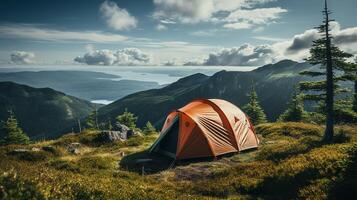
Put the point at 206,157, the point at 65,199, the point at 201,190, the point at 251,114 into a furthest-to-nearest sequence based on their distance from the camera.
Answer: the point at 251,114, the point at 206,157, the point at 201,190, the point at 65,199

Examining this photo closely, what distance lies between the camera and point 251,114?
60.0 meters

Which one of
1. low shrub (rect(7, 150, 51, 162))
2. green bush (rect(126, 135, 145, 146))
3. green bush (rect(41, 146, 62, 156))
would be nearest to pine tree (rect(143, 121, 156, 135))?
green bush (rect(126, 135, 145, 146))

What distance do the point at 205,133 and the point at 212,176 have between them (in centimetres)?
563

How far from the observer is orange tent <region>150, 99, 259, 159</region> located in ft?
79.0

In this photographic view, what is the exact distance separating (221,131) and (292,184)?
1170cm

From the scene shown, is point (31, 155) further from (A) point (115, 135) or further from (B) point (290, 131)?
(B) point (290, 131)

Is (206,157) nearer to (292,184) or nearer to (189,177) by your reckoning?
(189,177)

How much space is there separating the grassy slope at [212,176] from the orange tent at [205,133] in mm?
1242

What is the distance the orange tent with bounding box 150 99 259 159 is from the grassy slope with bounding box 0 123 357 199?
4.08 ft

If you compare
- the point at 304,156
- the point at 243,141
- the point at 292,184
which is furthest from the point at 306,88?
the point at 292,184

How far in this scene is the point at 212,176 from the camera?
19031 millimetres

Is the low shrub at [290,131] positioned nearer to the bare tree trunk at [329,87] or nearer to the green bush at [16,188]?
the bare tree trunk at [329,87]

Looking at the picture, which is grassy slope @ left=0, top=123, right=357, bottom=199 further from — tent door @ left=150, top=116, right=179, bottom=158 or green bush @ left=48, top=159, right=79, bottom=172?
tent door @ left=150, top=116, right=179, bottom=158

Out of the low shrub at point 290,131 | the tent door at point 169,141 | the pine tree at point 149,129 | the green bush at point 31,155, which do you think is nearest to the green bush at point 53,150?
the green bush at point 31,155
